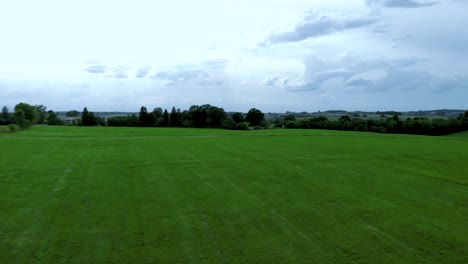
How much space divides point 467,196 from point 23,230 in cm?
1411

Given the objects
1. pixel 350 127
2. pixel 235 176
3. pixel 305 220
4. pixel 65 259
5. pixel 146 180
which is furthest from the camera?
pixel 350 127

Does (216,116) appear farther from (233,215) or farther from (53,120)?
(233,215)

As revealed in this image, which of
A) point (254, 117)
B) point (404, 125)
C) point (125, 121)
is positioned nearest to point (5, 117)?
point (125, 121)

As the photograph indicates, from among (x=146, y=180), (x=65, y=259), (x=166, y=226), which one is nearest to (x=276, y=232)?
(x=166, y=226)

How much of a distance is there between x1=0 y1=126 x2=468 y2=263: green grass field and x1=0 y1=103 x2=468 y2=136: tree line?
57.1m

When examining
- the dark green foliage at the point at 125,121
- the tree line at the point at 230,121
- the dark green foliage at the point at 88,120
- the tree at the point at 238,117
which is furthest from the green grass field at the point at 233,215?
the dark green foliage at the point at 88,120

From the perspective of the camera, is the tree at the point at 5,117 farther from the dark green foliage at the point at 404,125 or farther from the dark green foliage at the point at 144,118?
the dark green foliage at the point at 404,125

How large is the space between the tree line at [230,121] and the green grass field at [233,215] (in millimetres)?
57137

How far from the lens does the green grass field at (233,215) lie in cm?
732

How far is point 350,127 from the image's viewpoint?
78438mm

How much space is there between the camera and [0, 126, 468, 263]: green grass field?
7.32 meters

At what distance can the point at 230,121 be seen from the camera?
9162cm

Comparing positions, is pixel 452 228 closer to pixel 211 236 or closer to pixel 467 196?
pixel 467 196

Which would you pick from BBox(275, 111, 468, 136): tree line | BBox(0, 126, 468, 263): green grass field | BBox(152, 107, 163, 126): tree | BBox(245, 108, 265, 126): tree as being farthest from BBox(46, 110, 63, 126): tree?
BBox(0, 126, 468, 263): green grass field
